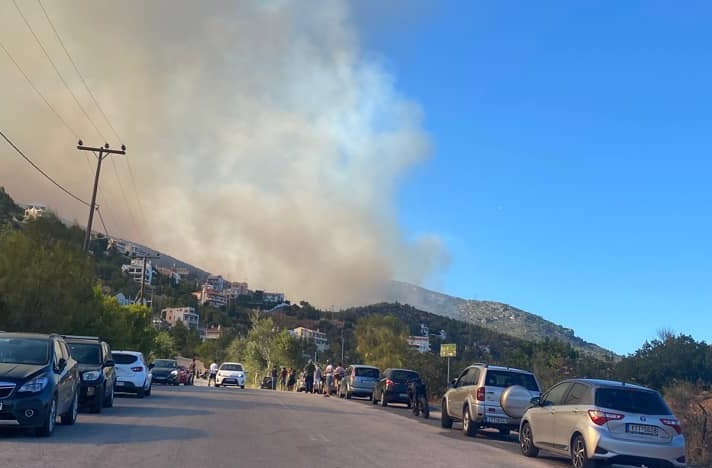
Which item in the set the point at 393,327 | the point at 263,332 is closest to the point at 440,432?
the point at 393,327

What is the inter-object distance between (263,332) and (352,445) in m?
82.3

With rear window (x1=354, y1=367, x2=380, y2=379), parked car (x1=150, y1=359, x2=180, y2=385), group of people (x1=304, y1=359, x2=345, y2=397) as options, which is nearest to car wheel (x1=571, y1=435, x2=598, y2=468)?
rear window (x1=354, y1=367, x2=380, y2=379)

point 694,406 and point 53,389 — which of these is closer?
point 53,389

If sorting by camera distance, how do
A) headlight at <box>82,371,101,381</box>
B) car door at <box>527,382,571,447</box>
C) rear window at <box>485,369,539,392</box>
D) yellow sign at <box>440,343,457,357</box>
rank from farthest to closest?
1. yellow sign at <box>440,343,457,357</box>
2. rear window at <box>485,369,539,392</box>
3. headlight at <box>82,371,101,381</box>
4. car door at <box>527,382,571,447</box>

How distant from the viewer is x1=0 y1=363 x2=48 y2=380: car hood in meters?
12.9

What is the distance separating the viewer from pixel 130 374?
86.8 ft

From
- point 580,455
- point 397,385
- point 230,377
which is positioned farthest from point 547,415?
point 230,377

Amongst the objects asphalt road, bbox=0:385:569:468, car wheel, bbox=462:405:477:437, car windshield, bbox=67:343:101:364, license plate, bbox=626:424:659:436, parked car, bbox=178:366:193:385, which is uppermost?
car windshield, bbox=67:343:101:364

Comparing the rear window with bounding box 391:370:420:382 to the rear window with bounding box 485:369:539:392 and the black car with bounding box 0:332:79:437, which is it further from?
the black car with bounding box 0:332:79:437

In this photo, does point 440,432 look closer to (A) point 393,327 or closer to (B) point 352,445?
(B) point 352,445

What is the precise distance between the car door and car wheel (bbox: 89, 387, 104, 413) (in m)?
10.6

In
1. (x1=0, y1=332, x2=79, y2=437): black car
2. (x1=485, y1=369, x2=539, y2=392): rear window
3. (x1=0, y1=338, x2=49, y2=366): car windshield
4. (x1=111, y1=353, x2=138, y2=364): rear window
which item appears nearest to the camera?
(x1=0, y1=332, x2=79, y2=437): black car

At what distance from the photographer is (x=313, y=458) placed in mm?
12625

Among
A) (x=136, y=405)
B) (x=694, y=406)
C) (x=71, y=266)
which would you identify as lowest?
(x=136, y=405)
